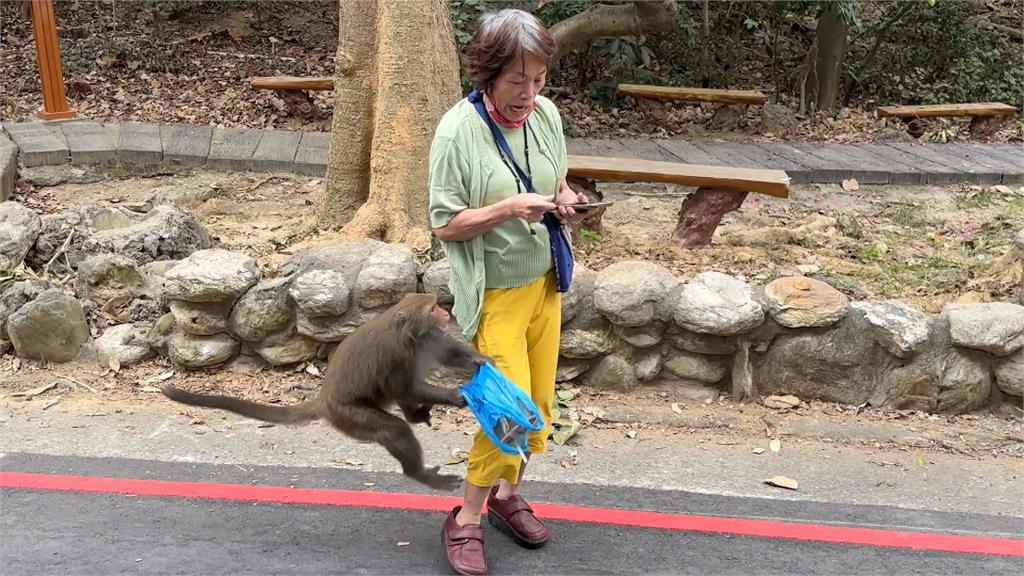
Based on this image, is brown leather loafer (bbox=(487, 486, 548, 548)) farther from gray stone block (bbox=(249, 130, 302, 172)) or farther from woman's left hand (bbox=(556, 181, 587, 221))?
gray stone block (bbox=(249, 130, 302, 172))

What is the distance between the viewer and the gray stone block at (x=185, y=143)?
7.64 m

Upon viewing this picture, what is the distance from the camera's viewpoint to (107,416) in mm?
4320

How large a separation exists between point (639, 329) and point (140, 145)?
5.14 m

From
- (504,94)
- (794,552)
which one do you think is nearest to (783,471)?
(794,552)

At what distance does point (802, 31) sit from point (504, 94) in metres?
11.0

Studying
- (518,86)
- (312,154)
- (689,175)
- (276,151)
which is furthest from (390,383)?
(276,151)

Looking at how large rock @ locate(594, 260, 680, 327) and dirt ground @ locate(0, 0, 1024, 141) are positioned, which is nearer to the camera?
large rock @ locate(594, 260, 680, 327)

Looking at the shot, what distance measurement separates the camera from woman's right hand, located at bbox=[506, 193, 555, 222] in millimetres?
2713

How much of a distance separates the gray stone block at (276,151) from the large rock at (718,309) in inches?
166

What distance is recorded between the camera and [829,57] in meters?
10.7

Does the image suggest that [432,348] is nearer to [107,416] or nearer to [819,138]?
[107,416]

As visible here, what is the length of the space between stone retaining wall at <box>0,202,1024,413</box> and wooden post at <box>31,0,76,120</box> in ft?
13.7

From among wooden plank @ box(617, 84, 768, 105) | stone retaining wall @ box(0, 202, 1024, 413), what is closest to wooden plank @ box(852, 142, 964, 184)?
wooden plank @ box(617, 84, 768, 105)

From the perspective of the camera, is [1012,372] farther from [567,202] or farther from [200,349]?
[200,349]
